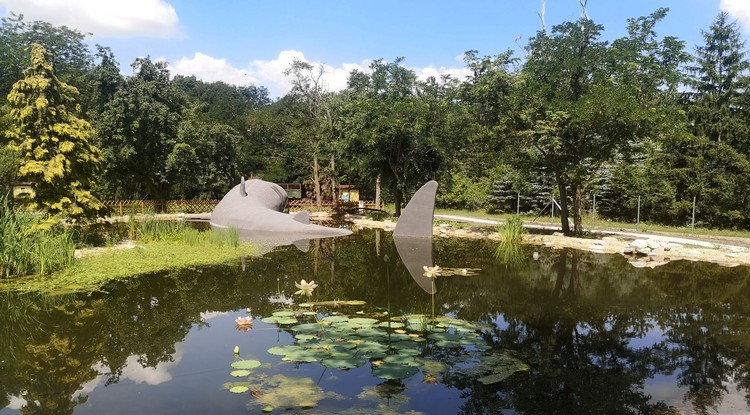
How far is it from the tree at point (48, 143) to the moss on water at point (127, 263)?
59.8 inches

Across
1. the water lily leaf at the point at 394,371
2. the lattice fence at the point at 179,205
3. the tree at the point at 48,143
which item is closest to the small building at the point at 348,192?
the lattice fence at the point at 179,205

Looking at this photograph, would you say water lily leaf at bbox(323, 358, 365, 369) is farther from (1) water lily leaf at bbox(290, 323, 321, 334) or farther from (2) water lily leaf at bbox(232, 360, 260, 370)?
(1) water lily leaf at bbox(290, 323, 321, 334)

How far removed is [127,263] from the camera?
884 cm

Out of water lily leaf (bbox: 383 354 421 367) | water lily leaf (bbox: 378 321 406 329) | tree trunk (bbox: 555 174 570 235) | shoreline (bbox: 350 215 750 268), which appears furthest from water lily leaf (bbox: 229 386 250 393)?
tree trunk (bbox: 555 174 570 235)

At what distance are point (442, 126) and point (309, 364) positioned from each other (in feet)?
52.1

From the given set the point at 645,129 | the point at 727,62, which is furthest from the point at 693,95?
the point at 645,129

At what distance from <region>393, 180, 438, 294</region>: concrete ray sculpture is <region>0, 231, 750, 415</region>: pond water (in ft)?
8.46

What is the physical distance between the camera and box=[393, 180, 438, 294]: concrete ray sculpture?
11.0 meters

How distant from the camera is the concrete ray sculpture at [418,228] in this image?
11.0m

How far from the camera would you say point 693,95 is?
62.5 feet

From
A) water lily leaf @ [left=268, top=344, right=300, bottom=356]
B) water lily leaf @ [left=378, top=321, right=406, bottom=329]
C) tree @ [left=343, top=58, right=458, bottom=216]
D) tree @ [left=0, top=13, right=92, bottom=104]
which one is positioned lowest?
water lily leaf @ [left=268, top=344, right=300, bottom=356]

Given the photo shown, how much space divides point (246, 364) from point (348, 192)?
84.2 feet

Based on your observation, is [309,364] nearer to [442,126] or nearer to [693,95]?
[442,126]

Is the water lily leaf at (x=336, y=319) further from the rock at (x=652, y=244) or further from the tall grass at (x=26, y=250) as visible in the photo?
the rock at (x=652, y=244)
